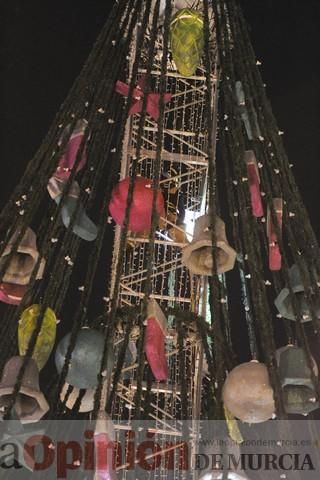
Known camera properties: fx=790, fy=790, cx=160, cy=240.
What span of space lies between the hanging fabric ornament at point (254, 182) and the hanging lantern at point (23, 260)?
0.60 meters

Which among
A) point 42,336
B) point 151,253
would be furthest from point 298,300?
point 42,336

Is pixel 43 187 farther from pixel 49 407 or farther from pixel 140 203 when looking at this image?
pixel 49 407

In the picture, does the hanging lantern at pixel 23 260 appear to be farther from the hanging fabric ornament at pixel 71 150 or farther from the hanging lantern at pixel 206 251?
the hanging lantern at pixel 206 251

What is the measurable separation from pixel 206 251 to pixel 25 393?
555 millimetres

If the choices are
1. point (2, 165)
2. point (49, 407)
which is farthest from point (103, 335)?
point (2, 165)

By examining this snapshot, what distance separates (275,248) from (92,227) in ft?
1.56

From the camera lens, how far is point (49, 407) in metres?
1.77

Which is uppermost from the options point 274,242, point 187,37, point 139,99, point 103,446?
point 187,37

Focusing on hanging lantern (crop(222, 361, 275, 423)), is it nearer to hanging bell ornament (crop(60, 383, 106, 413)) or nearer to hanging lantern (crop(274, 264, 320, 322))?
hanging lantern (crop(274, 264, 320, 322))

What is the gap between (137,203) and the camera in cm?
196

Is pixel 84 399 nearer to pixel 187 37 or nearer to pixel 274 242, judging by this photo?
pixel 274 242

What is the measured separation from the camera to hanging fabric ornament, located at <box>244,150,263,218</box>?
6.99 ft

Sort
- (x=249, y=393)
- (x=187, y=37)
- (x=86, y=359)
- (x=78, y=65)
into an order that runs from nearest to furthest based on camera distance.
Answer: (x=249, y=393) < (x=86, y=359) < (x=187, y=37) < (x=78, y=65)

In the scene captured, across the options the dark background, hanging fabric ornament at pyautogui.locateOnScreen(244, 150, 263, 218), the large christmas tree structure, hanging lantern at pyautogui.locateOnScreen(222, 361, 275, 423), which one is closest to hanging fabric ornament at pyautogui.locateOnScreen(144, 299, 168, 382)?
the large christmas tree structure
